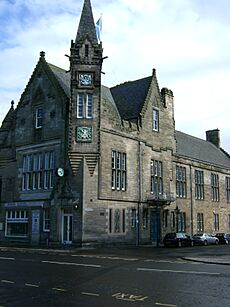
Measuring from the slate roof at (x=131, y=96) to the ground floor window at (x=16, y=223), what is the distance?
44.3 ft

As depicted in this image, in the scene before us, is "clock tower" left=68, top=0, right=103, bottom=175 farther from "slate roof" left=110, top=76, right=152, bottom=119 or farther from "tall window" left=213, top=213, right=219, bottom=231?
"tall window" left=213, top=213, right=219, bottom=231

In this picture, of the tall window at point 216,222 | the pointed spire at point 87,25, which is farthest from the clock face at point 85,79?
the tall window at point 216,222

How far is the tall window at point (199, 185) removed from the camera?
4787cm

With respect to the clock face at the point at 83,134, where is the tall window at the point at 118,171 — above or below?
below

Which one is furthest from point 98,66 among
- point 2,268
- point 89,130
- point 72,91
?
point 2,268

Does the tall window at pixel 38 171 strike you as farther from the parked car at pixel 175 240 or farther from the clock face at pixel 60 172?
the parked car at pixel 175 240

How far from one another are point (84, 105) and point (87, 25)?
7.77 m

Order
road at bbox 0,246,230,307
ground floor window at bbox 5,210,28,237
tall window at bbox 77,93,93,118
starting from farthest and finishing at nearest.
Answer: ground floor window at bbox 5,210,28,237 < tall window at bbox 77,93,93,118 < road at bbox 0,246,230,307

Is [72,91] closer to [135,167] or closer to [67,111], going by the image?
[67,111]

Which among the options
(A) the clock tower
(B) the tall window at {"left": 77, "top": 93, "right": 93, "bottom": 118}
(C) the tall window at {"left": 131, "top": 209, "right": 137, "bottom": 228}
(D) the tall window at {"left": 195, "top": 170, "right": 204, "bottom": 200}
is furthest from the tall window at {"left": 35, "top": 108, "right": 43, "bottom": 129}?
(D) the tall window at {"left": 195, "top": 170, "right": 204, "bottom": 200}

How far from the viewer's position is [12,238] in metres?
36.8

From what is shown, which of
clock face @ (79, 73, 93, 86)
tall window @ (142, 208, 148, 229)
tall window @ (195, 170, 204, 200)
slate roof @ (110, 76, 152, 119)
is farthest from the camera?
tall window @ (195, 170, 204, 200)

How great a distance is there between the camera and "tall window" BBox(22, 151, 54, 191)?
115ft

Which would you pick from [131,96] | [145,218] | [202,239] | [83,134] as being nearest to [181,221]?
[202,239]
